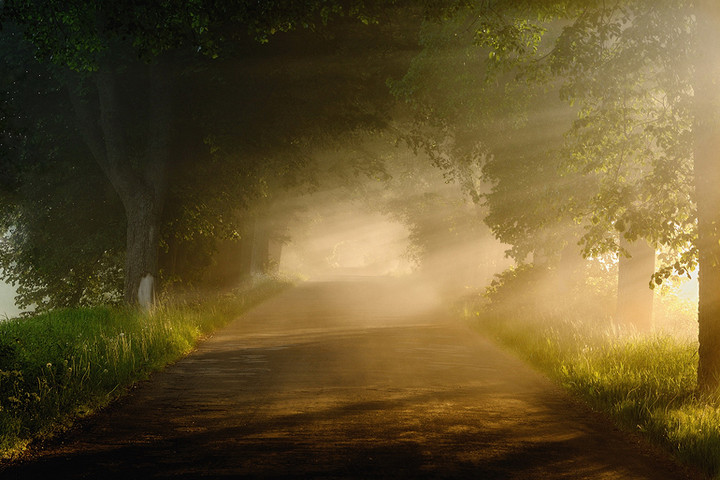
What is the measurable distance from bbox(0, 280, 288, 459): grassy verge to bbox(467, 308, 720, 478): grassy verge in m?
5.85

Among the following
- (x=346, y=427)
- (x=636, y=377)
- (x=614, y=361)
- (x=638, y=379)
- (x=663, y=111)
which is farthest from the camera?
(x=614, y=361)

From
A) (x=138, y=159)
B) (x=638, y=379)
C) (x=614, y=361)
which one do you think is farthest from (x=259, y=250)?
(x=638, y=379)

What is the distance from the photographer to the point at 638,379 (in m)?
9.63

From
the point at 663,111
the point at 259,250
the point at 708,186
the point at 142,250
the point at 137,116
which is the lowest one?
the point at 142,250

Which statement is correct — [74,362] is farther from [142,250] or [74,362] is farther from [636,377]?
[142,250]

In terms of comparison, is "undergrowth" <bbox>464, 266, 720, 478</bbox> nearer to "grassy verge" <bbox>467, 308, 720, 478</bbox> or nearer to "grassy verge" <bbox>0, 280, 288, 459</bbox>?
"grassy verge" <bbox>467, 308, 720, 478</bbox>

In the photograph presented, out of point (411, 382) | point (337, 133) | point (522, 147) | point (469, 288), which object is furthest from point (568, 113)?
point (469, 288)

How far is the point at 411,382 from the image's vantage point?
11094mm

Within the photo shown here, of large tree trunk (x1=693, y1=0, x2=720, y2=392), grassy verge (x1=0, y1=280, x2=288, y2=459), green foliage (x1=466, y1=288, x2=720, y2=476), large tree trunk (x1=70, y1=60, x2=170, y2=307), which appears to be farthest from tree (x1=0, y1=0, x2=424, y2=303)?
large tree trunk (x1=693, y1=0, x2=720, y2=392)

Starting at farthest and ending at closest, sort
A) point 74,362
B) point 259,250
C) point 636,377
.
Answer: point 259,250 < point 636,377 < point 74,362

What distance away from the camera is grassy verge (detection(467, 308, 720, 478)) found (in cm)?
720

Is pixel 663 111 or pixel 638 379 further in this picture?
pixel 663 111

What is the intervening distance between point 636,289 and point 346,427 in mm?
10730

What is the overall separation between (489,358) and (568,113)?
20.9 ft
